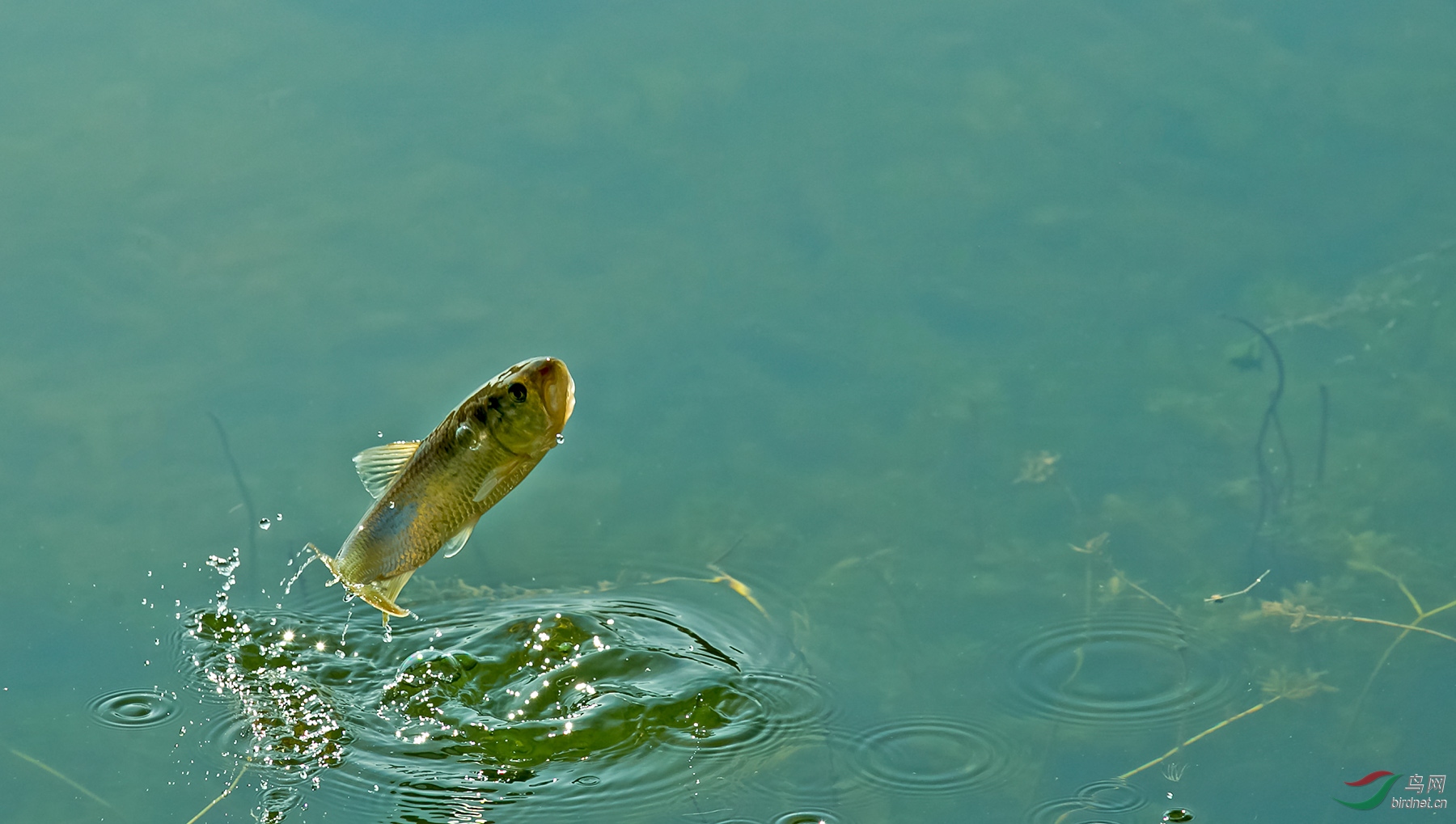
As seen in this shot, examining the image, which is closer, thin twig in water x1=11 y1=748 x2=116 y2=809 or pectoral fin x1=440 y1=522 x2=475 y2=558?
pectoral fin x1=440 y1=522 x2=475 y2=558

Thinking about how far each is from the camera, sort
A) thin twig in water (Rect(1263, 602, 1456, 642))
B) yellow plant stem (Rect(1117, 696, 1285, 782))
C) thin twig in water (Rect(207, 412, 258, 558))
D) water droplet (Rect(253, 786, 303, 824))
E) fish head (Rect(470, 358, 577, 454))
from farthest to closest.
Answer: thin twig in water (Rect(207, 412, 258, 558)) < thin twig in water (Rect(1263, 602, 1456, 642)) < yellow plant stem (Rect(1117, 696, 1285, 782)) < water droplet (Rect(253, 786, 303, 824)) < fish head (Rect(470, 358, 577, 454))

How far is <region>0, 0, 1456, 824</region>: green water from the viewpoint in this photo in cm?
327

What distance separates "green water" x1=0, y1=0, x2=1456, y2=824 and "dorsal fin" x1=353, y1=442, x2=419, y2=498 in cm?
78

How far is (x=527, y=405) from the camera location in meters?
2.53

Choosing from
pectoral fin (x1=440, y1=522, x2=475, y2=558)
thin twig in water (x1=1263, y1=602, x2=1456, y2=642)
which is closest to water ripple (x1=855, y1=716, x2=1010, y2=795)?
thin twig in water (x1=1263, y1=602, x2=1456, y2=642)

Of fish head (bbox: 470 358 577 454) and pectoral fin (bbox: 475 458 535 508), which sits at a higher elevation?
fish head (bbox: 470 358 577 454)

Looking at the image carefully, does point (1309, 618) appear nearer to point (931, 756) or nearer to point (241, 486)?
point (931, 756)

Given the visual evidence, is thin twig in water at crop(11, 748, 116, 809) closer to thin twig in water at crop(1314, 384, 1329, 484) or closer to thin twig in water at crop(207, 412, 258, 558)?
thin twig in water at crop(207, 412, 258, 558)

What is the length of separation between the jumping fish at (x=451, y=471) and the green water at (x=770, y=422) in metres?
0.64

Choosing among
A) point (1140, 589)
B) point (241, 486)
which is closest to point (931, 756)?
point (1140, 589)

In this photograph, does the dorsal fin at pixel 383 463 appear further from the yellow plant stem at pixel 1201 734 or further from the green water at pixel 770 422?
the yellow plant stem at pixel 1201 734

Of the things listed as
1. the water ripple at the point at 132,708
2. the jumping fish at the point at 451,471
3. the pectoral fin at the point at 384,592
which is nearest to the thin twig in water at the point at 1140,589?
the jumping fish at the point at 451,471

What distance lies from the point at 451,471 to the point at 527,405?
0.74ft

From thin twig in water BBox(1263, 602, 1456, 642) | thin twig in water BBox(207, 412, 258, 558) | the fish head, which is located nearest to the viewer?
the fish head
